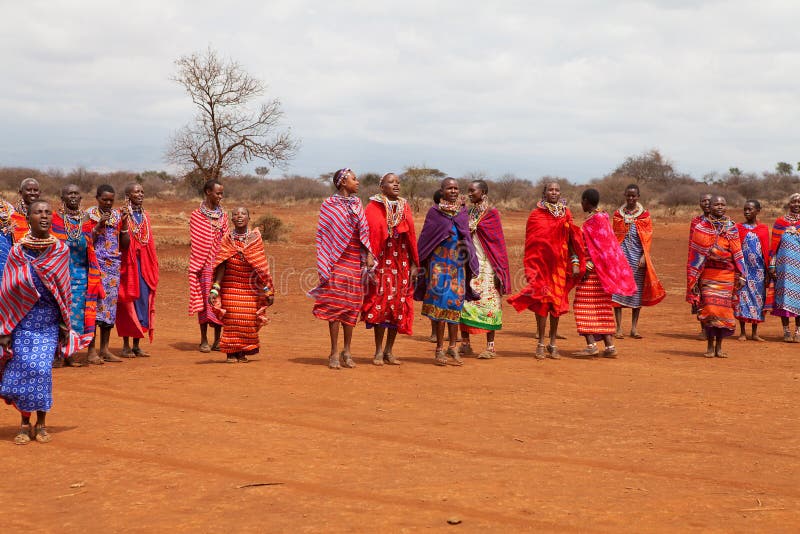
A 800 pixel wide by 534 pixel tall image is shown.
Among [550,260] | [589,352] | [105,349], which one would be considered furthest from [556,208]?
[105,349]

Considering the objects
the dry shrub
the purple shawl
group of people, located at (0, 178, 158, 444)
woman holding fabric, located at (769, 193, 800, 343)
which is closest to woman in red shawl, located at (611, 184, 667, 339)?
woman holding fabric, located at (769, 193, 800, 343)

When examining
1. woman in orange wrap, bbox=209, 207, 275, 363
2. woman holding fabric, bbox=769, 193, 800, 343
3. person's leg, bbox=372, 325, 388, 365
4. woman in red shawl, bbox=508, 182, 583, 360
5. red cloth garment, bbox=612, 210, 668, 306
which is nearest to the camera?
woman in orange wrap, bbox=209, 207, 275, 363

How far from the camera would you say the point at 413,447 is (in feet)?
22.8

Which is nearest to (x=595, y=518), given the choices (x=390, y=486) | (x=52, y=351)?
(x=390, y=486)

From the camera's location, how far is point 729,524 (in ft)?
17.1

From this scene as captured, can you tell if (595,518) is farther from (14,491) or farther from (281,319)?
(281,319)

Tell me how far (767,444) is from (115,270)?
7.50 m

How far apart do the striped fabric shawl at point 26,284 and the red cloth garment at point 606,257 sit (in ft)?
21.9

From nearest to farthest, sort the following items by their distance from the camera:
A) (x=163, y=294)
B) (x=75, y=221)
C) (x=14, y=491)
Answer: (x=14, y=491) → (x=75, y=221) → (x=163, y=294)

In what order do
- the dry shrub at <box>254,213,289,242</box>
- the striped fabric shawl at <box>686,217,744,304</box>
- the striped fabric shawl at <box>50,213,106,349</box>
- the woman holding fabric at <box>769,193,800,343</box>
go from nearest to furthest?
the striped fabric shawl at <box>50,213,106,349</box>
the striped fabric shawl at <box>686,217,744,304</box>
the woman holding fabric at <box>769,193,800,343</box>
the dry shrub at <box>254,213,289,242</box>

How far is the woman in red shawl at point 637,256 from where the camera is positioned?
1397cm

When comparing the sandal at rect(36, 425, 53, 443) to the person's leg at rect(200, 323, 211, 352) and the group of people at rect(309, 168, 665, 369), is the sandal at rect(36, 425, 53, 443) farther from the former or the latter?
the person's leg at rect(200, 323, 211, 352)

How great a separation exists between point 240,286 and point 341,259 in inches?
50.3

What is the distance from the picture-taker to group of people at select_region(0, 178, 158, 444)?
7.09m
